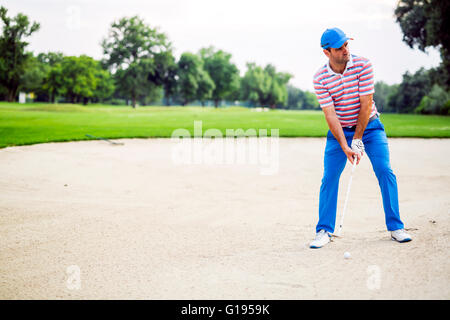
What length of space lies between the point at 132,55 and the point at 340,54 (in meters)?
64.1

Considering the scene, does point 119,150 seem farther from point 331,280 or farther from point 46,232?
point 331,280

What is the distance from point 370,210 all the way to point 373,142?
6.55 ft

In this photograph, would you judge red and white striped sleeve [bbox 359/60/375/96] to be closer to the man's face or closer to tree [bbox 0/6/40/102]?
the man's face

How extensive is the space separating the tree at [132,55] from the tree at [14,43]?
854 inches

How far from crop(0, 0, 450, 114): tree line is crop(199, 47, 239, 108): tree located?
0.71 ft

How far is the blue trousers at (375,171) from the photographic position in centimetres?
419

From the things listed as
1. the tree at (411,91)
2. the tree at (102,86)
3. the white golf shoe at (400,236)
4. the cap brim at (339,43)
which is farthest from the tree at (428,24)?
the tree at (102,86)

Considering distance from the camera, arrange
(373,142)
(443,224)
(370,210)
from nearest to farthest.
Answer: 1. (373,142)
2. (443,224)
3. (370,210)

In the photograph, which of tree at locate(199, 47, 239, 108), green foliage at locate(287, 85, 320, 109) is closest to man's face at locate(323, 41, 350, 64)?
tree at locate(199, 47, 239, 108)

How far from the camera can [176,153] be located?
465 inches

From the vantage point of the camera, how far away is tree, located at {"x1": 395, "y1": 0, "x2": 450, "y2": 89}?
94.8 feet

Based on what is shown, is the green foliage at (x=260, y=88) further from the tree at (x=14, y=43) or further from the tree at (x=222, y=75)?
the tree at (x=14, y=43)

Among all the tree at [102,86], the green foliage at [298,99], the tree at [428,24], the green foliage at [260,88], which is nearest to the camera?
the tree at [428,24]
